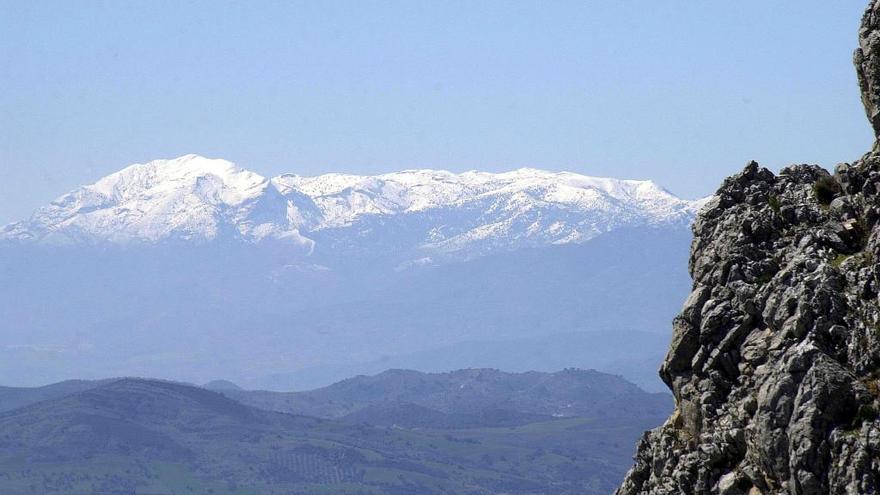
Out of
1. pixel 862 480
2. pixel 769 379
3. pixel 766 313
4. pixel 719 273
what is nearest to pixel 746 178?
pixel 719 273

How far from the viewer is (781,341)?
3909cm

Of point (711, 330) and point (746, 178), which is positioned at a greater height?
point (746, 178)

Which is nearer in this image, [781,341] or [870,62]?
[781,341]

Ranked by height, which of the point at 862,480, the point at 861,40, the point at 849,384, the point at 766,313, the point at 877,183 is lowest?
the point at 862,480

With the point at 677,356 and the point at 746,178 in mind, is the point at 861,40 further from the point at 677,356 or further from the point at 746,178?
the point at 677,356

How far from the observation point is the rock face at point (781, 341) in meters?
35.3

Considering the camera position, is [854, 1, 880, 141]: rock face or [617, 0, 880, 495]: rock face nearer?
[617, 0, 880, 495]: rock face

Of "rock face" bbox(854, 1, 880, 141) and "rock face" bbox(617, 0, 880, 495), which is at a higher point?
"rock face" bbox(854, 1, 880, 141)

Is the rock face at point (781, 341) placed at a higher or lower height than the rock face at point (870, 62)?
lower

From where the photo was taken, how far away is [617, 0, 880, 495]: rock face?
116 ft

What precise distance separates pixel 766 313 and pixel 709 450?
13.2 feet

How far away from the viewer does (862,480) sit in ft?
111

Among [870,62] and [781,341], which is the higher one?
[870,62]

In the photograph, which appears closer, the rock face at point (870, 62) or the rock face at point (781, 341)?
the rock face at point (781, 341)
